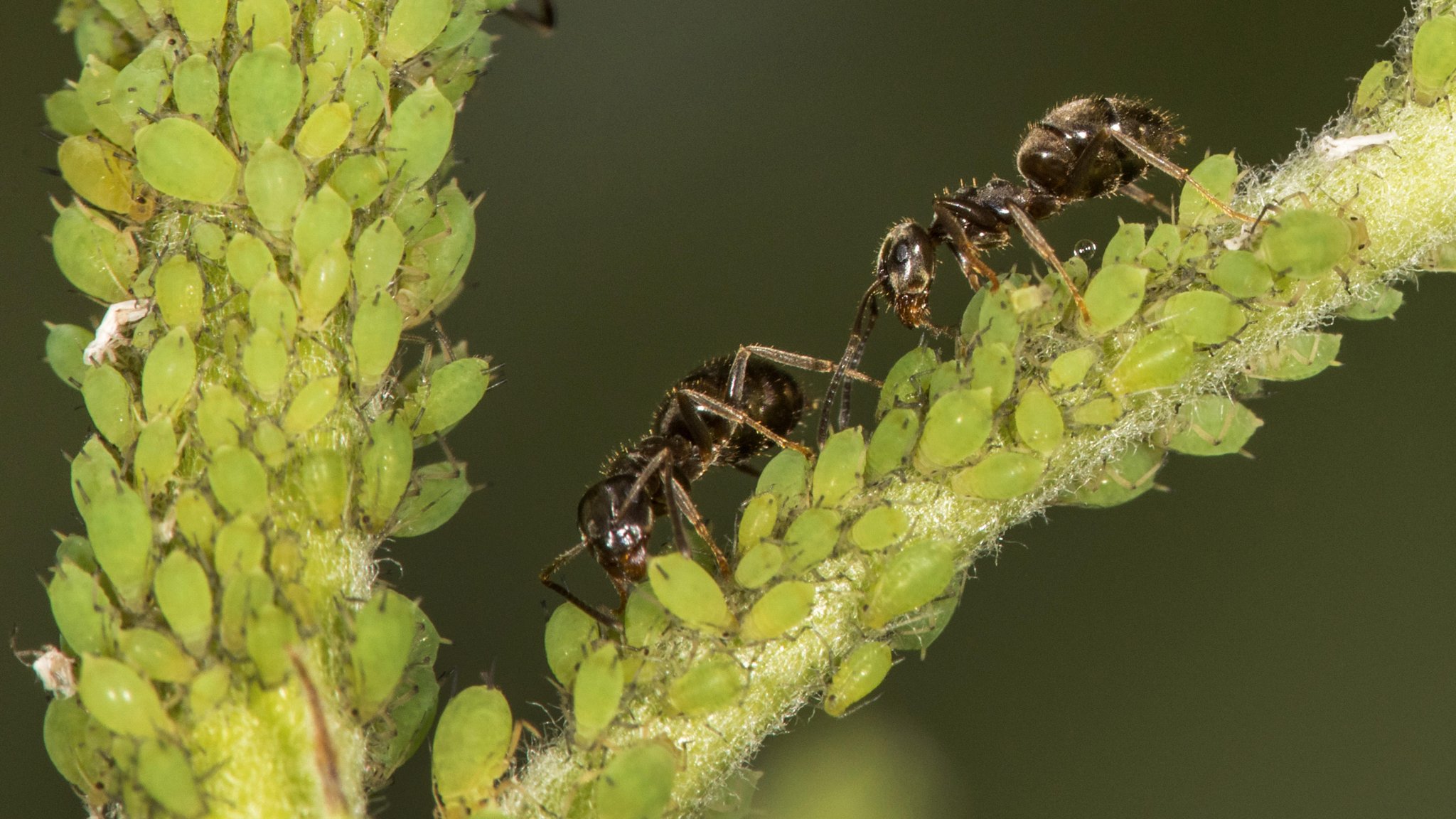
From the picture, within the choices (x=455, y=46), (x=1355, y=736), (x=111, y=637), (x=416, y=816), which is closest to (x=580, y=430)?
(x=416, y=816)

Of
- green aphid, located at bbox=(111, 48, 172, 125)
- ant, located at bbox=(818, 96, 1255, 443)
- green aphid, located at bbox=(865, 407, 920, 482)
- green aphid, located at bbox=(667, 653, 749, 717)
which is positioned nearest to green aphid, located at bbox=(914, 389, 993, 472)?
green aphid, located at bbox=(865, 407, 920, 482)

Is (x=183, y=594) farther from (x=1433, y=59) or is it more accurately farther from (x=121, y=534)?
(x=1433, y=59)

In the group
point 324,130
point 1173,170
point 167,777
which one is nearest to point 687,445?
point 1173,170

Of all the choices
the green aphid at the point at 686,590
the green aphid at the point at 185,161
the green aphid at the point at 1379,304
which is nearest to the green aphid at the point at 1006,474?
the green aphid at the point at 686,590

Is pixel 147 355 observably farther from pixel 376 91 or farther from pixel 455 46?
pixel 455 46

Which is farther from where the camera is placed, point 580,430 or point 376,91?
point 580,430

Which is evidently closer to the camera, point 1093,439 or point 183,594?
point 183,594

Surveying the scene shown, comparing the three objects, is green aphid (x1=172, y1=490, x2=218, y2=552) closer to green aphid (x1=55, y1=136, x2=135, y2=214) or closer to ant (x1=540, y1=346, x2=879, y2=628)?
green aphid (x1=55, y1=136, x2=135, y2=214)
